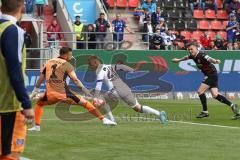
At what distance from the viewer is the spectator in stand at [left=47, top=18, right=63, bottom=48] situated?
30802 mm

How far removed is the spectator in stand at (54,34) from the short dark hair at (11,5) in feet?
78.6

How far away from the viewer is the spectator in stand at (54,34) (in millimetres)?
30802

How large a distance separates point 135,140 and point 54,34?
19.4 m

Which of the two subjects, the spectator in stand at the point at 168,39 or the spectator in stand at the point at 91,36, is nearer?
the spectator in stand at the point at 91,36

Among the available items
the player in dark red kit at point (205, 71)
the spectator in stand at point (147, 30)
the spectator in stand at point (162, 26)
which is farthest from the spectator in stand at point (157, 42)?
the player in dark red kit at point (205, 71)

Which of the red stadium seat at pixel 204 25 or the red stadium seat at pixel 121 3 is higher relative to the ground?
the red stadium seat at pixel 121 3

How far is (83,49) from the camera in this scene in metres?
30.2

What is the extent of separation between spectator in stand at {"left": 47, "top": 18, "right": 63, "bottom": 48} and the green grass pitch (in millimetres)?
13410

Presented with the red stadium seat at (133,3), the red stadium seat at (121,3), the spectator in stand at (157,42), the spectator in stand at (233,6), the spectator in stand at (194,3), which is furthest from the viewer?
the spectator in stand at (194,3)

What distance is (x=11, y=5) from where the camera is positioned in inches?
252

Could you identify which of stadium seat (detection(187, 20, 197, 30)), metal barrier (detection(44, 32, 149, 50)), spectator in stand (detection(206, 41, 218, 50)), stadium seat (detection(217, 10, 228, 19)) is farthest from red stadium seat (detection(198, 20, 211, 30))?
metal barrier (detection(44, 32, 149, 50))

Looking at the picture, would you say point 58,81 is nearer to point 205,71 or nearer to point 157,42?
point 205,71

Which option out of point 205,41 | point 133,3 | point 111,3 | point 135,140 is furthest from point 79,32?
point 135,140

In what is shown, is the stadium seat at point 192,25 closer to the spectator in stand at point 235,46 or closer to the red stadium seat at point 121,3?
the red stadium seat at point 121,3
